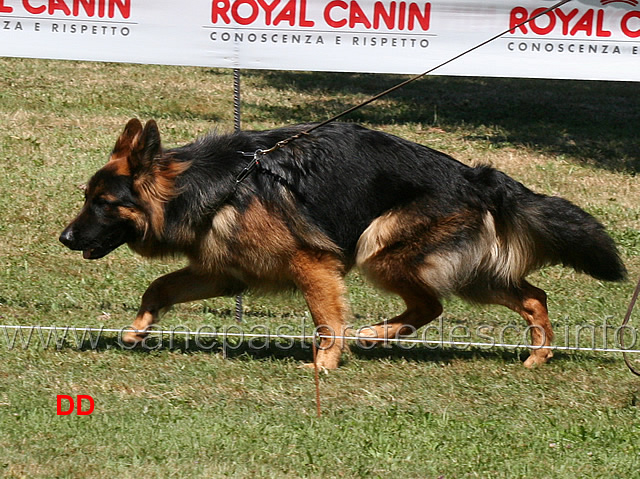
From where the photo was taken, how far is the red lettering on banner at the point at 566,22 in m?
7.26

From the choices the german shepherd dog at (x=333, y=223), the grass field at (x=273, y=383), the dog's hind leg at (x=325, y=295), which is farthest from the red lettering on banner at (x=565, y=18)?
the dog's hind leg at (x=325, y=295)

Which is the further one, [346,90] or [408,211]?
[346,90]

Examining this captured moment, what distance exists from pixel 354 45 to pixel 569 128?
397 inches

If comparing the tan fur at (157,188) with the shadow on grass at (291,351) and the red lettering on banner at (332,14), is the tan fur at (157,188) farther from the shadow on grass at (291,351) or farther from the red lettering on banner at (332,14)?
the red lettering on banner at (332,14)

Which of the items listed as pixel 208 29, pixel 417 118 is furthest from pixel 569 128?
pixel 208 29

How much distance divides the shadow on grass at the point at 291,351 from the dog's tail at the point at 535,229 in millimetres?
687

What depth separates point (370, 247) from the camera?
21.0 feet

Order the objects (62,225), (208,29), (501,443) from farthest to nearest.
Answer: (62,225), (208,29), (501,443)

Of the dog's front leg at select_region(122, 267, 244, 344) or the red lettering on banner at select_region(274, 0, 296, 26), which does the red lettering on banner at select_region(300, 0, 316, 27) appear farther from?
the dog's front leg at select_region(122, 267, 244, 344)

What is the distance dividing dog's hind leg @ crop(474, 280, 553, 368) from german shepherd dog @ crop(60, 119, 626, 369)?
0.4 inches

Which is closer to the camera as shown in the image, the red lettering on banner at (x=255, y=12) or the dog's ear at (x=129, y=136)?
the dog's ear at (x=129, y=136)

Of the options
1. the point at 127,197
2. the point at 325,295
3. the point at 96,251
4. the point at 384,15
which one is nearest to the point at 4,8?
the point at 127,197

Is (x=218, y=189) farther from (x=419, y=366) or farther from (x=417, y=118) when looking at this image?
(x=417, y=118)

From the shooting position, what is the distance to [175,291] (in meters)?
6.82
